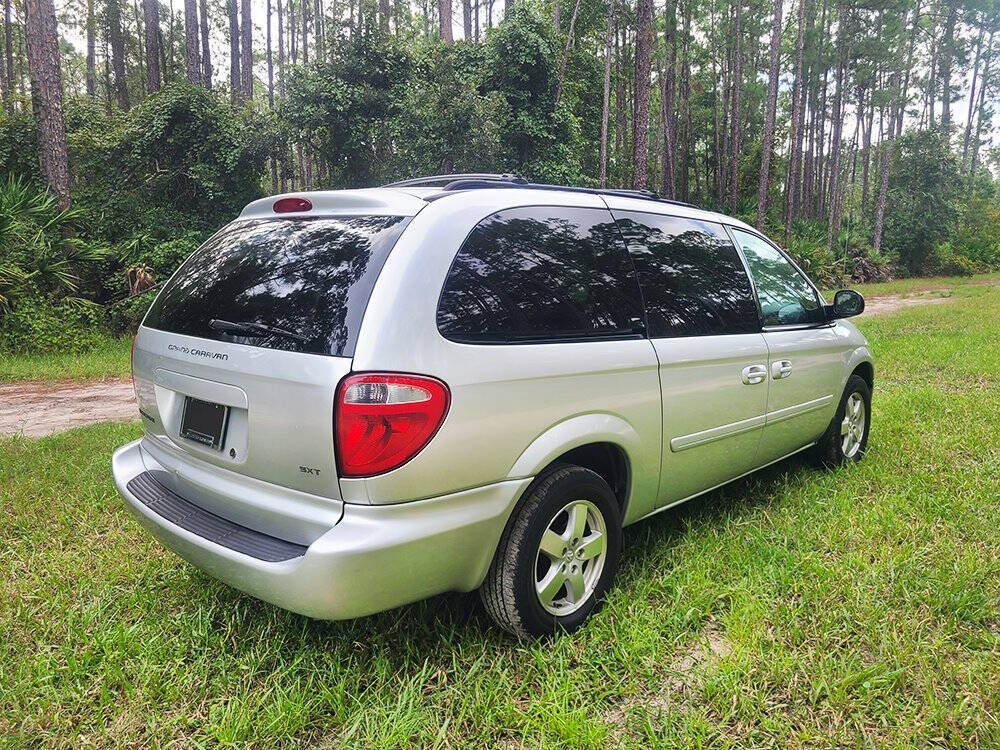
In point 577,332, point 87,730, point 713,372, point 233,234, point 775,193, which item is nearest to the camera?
point 87,730

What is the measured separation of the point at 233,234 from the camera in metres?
2.67

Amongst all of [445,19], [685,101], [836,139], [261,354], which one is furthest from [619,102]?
[261,354]

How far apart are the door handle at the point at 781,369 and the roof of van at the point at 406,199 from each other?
1129 mm

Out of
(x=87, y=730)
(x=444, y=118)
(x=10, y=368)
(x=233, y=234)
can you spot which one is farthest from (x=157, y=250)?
(x=87, y=730)

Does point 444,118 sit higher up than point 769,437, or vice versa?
point 444,118

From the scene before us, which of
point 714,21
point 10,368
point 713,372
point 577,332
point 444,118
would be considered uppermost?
point 714,21

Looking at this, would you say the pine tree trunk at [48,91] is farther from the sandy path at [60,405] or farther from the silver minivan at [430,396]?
the silver minivan at [430,396]

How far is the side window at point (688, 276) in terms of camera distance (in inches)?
113

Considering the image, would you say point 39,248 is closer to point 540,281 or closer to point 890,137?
point 540,281

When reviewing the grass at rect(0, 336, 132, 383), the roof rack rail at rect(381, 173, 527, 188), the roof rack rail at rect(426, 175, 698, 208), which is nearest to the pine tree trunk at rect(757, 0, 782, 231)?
the grass at rect(0, 336, 132, 383)

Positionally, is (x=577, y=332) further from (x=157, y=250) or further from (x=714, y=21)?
(x=714, y=21)

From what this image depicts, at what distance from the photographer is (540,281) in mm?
2406

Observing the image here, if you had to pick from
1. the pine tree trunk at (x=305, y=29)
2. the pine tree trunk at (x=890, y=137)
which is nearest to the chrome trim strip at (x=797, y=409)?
the pine tree trunk at (x=890, y=137)

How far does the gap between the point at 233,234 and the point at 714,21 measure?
3675cm
